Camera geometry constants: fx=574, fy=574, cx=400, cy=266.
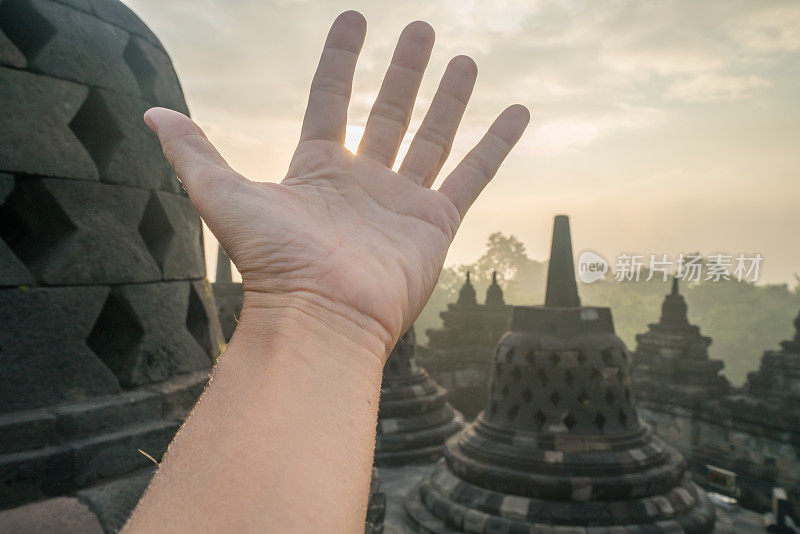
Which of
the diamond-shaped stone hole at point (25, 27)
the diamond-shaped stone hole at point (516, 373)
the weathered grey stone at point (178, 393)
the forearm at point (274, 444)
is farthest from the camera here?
the diamond-shaped stone hole at point (516, 373)

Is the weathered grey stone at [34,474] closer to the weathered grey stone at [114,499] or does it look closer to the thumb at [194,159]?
the weathered grey stone at [114,499]

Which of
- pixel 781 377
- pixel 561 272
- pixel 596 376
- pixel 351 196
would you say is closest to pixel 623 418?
pixel 596 376

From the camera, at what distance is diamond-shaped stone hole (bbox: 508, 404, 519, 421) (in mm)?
6395

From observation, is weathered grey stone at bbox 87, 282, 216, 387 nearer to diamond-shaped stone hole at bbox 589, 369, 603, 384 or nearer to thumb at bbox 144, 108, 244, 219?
thumb at bbox 144, 108, 244, 219

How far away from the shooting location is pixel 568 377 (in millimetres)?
6164

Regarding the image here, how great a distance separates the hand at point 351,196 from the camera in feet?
5.06

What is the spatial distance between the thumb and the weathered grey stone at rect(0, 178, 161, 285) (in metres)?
1.48

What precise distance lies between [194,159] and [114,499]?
1875 mm

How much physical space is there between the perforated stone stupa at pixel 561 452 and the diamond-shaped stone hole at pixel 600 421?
11mm

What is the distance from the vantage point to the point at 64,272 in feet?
9.37

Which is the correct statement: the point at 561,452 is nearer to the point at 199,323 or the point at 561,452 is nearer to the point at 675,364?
the point at 199,323

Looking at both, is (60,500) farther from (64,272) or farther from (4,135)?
(4,135)

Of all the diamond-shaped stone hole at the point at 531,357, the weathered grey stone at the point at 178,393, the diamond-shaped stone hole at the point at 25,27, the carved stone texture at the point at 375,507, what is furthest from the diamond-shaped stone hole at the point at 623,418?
the diamond-shaped stone hole at the point at 25,27

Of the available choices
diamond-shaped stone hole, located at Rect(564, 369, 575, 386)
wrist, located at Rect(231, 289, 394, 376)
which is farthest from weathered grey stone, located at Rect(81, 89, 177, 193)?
diamond-shaped stone hole, located at Rect(564, 369, 575, 386)
